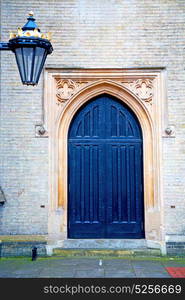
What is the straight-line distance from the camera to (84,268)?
232 inches

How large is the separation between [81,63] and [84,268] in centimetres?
426

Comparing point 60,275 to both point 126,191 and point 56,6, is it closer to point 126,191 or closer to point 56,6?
point 126,191

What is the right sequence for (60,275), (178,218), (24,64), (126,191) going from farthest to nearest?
(126,191) → (178,218) → (60,275) → (24,64)

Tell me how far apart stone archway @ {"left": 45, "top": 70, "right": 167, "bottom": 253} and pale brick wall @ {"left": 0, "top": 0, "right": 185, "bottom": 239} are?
191 millimetres

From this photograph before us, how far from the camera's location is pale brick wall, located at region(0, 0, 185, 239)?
6.91m

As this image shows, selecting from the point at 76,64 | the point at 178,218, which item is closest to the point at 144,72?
the point at 76,64

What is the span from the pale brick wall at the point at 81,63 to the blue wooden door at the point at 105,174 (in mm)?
680

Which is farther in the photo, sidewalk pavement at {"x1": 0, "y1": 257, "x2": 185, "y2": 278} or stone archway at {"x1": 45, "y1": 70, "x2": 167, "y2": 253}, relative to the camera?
stone archway at {"x1": 45, "y1": 70, "x2": 167, "y2": 253}

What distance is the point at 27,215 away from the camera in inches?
271

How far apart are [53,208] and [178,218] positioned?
8.71 feet

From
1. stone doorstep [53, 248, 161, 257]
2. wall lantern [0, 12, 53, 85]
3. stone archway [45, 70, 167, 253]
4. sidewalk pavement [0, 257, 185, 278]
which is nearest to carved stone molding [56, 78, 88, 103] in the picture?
stone archway [45, 70, 167, 253]

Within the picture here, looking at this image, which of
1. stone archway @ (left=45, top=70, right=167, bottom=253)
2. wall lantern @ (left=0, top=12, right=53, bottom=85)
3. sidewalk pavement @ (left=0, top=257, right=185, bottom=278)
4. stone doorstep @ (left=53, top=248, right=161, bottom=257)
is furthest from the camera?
stone archway @ (left=45, top=70, right=167, bottom=253)

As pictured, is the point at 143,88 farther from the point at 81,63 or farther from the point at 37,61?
the point at 37,61

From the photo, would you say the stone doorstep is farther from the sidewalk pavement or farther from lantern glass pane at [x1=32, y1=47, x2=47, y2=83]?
lantern glass pane at [x1=32, y1=47, x2=47, y2=83]
